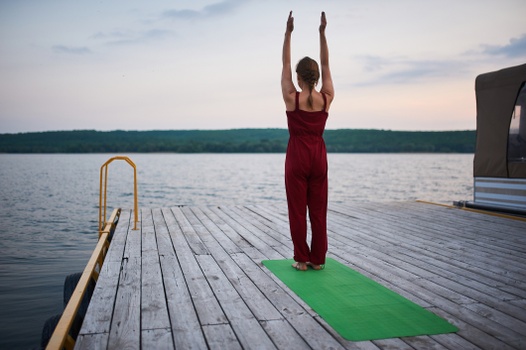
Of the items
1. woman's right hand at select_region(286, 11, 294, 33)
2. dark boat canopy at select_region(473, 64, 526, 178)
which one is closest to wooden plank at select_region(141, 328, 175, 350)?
Result: woman's right hand at select_region(286, 11, 294, 33)

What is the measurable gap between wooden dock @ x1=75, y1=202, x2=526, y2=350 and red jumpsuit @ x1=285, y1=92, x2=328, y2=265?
17.8 inches

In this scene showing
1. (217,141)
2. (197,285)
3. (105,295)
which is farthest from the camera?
(217,141)

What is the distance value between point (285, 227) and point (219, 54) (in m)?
22.5

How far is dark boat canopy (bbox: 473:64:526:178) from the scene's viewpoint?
677cm

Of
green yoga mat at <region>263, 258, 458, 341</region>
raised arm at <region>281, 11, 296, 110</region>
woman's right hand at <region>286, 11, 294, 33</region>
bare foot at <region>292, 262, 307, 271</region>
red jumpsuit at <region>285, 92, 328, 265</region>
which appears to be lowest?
green yoga mat at <region>263, 258, 458, 341</region>

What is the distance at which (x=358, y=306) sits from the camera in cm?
282

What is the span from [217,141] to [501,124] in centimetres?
6271

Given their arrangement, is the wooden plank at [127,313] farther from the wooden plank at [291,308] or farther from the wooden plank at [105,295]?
the wooden plank at [291,308]

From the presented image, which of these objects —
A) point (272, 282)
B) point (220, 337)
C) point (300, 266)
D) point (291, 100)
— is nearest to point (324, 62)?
point (291, 100)

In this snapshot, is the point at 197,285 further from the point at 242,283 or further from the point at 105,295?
the point at 105,295

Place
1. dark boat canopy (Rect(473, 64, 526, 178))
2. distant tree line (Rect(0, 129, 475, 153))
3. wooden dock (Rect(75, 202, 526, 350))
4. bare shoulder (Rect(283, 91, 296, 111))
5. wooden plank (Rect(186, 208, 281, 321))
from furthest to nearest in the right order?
distant tree line (Rect(0, 129, 475, 153))
dark boat canopy (Rect(473, 64, 526, 178))
bare shoulder (Rect(283, 91, 296, 111))
wooden plank (Rect(186, 208, 281, 321))
wooden dock (Rect(75, 202, 526, 350))

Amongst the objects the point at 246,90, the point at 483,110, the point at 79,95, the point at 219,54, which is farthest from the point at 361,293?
the point at 246,90

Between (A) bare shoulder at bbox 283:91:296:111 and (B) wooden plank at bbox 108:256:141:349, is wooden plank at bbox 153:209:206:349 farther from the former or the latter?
(A) bare shoulder at bbox 283:91:296:111

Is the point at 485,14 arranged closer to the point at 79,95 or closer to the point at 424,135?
the point at 79,95
